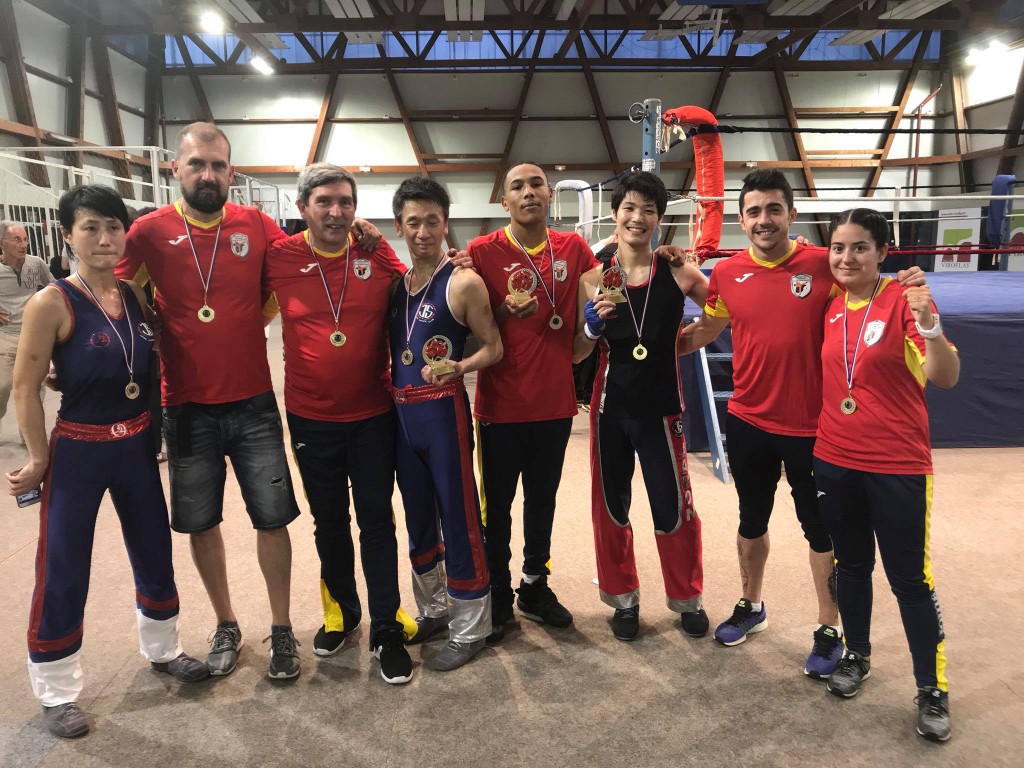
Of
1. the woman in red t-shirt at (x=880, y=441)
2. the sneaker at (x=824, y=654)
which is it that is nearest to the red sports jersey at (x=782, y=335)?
the woman in red t-shirt at (x=880, y=441)

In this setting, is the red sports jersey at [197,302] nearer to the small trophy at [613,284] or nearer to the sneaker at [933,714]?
the small trophy at [613,284]

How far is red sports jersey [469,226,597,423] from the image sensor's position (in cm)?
237

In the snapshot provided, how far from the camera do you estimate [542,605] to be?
2.61 meters

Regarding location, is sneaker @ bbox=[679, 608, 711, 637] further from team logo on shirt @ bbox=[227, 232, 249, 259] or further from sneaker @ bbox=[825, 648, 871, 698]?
team logo on shirt @ bbox=[227, 232, 249, 259]

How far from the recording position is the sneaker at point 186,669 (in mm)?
2242

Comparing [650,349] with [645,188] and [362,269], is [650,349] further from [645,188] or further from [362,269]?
[362,269]

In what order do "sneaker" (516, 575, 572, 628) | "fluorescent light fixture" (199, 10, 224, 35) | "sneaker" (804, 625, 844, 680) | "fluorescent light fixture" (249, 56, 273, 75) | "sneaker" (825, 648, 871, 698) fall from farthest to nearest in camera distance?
1. "fluorescent light fixture" (249, 56, 273, 75)
2. "fluorescent light fixture" (199, 10, 224, 35)
3. "sneaker" (516, 575, 572, 628)
4. "sneaker" (804, 625, 844, 680)
5. "sneaker" (825, 648, 871, 698)

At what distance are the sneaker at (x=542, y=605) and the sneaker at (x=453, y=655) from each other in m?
0.31

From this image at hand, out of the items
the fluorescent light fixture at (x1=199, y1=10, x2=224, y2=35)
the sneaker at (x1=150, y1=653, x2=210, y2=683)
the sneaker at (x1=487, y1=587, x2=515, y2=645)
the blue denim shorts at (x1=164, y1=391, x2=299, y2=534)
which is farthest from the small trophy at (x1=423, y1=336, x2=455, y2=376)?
the fluorescent light fixture at (x1=199, y1=10, x2=224, y2=35)

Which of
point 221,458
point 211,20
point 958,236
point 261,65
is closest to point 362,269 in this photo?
point 221,458

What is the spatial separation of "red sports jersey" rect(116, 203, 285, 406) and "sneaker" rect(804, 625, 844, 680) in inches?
80.8

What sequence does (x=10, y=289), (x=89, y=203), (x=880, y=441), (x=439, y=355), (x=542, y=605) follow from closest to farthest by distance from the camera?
(x=880, y=441)
(x=89, y=203)
(x=439, y=355)
(x=542, y=605)
(x=10, y=289)

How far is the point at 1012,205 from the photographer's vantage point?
434 inches

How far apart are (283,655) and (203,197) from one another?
5.07 feet
